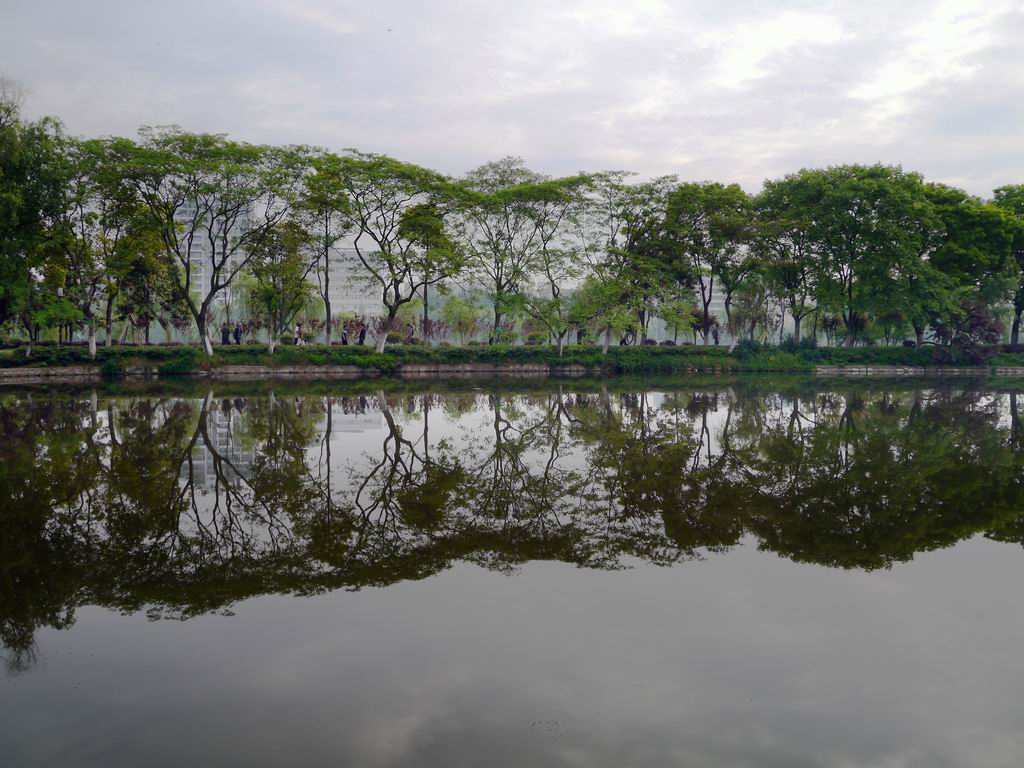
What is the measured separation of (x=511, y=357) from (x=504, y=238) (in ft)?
20.7

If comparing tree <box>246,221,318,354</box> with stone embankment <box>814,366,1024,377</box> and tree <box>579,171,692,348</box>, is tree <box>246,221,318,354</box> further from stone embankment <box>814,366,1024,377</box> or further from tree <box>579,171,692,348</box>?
stone embankment <box>814,366,1024,377</box>

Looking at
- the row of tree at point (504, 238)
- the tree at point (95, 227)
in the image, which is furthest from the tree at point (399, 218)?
the tree at point (95, 227)

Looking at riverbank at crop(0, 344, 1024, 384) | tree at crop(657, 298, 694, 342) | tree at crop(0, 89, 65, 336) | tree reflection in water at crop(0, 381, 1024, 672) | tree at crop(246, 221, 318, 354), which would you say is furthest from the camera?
tree at crop(657, 298, 694, 342)

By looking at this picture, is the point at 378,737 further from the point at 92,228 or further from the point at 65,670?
the point at 92,228

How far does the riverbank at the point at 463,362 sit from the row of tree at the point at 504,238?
1.35 meters

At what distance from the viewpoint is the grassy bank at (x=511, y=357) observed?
109 feet

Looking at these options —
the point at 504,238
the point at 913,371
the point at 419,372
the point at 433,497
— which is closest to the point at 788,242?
the point at 913,371

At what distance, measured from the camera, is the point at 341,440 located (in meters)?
13.0

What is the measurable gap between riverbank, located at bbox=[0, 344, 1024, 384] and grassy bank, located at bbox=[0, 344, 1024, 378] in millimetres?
48

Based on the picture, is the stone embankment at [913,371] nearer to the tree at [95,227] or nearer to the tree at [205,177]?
the tree at [205,177]

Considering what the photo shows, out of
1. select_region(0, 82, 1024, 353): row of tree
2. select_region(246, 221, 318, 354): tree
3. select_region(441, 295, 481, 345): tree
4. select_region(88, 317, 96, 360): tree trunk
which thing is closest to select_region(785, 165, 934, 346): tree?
select_region(0, 82, 1024, 353): row of tree

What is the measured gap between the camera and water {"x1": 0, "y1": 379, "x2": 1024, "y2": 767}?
3658 millimetres

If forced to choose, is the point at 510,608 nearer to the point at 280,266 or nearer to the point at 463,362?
the point at 463,362

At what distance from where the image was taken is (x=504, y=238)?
39781 mm
